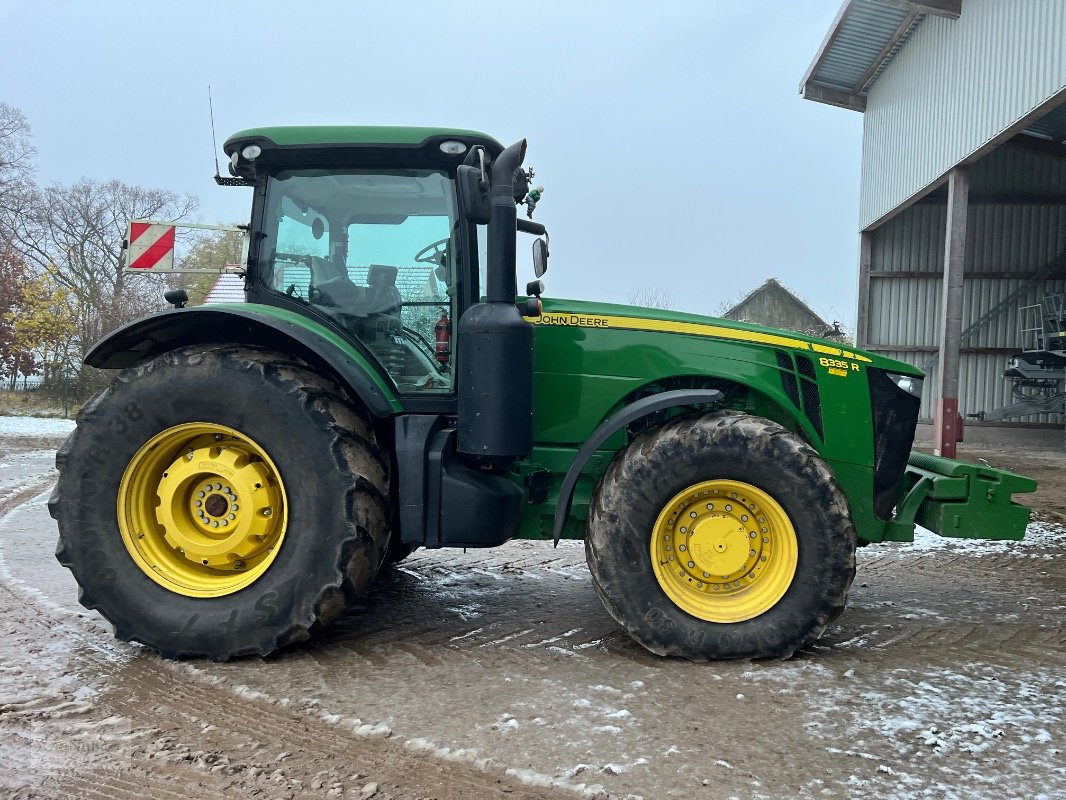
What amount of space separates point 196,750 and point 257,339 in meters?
1.72

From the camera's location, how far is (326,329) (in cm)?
381

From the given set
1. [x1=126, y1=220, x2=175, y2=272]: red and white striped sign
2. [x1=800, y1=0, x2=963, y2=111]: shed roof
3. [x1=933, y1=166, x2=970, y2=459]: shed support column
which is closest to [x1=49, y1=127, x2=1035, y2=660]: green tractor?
[x1=126, y1=220, x2=175, y2=272]: red and white striped sign

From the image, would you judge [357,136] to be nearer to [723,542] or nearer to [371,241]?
[371,241]

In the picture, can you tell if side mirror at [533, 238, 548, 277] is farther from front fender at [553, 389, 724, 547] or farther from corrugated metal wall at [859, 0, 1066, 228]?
corrugated metal wall at [859, 0, 1066, 228]

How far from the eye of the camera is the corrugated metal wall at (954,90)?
1087cm

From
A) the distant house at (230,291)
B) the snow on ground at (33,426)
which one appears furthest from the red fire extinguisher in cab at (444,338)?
the snow on ground at (33,426)

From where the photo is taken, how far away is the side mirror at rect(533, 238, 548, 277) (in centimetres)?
388

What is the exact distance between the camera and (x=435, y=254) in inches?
150

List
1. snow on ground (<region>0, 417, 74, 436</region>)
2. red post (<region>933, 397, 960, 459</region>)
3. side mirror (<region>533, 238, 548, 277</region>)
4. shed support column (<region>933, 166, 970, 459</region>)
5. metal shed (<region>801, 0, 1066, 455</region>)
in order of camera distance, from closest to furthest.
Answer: side mirror (<region>533, 238, 548, 277</region>) → red post (<region>933, 397, 960, 459</region>) → metal shed (<region>801, 0, 1066, 455</region>) → shed support column (<region>933, 166, 970, 459</region>) → snow on ground (<region>0, 417, 74, 436</region>)

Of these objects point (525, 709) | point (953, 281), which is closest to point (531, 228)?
point (525, 709)

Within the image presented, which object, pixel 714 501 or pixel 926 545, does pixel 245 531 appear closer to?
pixel 714 501

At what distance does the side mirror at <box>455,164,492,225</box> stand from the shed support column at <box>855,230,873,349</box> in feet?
54.1

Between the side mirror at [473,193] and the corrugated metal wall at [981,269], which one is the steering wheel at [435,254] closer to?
the side mirror at [473,193]

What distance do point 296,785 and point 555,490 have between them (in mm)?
1788
